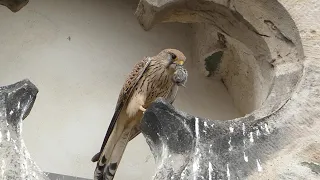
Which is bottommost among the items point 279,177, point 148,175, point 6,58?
point 148,175

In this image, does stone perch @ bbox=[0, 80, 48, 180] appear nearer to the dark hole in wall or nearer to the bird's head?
the bird's head

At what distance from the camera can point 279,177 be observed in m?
2.27

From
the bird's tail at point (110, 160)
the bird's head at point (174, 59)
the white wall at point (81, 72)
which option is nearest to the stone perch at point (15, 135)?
the bird's tail at point (110, 160)

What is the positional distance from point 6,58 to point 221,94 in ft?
3.46

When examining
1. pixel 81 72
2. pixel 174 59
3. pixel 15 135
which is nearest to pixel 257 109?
pixel 174 59

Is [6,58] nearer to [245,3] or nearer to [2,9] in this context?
[2,9]

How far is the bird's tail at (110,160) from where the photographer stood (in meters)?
2.98

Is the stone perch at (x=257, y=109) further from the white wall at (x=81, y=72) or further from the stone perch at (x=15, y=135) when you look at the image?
the white wall at (x=81, y=72)

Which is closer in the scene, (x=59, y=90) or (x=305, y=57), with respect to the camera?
(x=305, y=57)

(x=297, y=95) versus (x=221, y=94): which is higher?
(x=297, y=95)

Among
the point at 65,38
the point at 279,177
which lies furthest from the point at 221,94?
the point at 279,177

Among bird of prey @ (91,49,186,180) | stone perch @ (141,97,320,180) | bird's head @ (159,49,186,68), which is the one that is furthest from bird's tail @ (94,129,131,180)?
stone perch @ (141,97,320,180)

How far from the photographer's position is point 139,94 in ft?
10.5

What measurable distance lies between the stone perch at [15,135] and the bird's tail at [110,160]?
2.41ft
